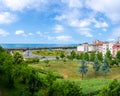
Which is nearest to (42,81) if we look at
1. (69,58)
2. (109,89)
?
(109,89)

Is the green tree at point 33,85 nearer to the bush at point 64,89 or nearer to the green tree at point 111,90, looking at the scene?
the bush at point 64,89

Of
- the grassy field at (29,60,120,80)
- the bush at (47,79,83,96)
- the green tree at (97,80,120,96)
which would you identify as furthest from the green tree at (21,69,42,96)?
the grassy field at (29,60,120,80)

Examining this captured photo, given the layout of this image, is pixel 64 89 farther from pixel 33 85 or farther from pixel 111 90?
pixel 111 90

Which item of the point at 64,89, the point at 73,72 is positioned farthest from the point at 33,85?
the point at 73,72

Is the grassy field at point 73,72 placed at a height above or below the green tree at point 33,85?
below

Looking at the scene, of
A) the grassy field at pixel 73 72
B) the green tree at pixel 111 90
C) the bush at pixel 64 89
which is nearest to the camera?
the green tree at pixel 111 90

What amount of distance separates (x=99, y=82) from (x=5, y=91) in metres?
27.2

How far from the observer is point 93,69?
353ft

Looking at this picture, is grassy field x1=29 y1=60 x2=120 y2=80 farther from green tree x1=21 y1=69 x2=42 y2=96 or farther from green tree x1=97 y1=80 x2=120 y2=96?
green tree x1=97 y1=80 x2=120 y2=96

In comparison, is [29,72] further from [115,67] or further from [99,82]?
[115,67]

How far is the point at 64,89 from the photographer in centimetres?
4844

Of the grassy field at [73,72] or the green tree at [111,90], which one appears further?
the grassy field at [73,72]

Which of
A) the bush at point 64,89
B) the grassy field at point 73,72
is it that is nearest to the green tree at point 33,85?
the bush at point 64,89

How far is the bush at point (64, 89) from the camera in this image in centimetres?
4825
